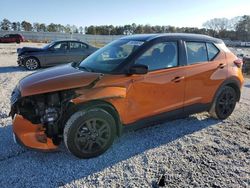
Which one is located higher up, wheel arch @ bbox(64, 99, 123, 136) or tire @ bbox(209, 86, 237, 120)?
wheel arch @ bbox(64, 99, 123, 136)

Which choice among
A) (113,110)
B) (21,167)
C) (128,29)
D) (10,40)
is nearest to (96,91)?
(113,110)

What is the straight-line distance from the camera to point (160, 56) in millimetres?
4812

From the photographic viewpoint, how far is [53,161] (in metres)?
4.07

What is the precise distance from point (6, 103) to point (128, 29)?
83.6 m

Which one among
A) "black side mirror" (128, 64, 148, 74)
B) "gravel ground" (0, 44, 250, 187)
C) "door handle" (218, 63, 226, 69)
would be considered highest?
"black side mirror" (128, 64, 148, 74)

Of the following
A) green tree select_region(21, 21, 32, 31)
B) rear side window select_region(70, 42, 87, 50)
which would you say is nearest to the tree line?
green tree select_region(21, 21, 32, 31)

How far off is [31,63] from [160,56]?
1018 cm

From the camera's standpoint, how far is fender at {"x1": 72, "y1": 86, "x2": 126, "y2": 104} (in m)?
3.93

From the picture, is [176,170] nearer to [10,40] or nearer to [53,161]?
[53,161]

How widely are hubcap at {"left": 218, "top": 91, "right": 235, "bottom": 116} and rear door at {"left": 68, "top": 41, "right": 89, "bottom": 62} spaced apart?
9400 millimetres

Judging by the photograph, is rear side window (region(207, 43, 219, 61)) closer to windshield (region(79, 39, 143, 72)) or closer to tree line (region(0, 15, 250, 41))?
windshield (region(79, 39, 143, 72))

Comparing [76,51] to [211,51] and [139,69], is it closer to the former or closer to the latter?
[211,51]

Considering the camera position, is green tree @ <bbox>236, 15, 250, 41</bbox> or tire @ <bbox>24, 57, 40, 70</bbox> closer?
tire @ <bbox>24, 57, 40, 70</bbox>

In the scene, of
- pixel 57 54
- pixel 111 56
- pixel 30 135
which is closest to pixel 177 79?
pixel 111 56
